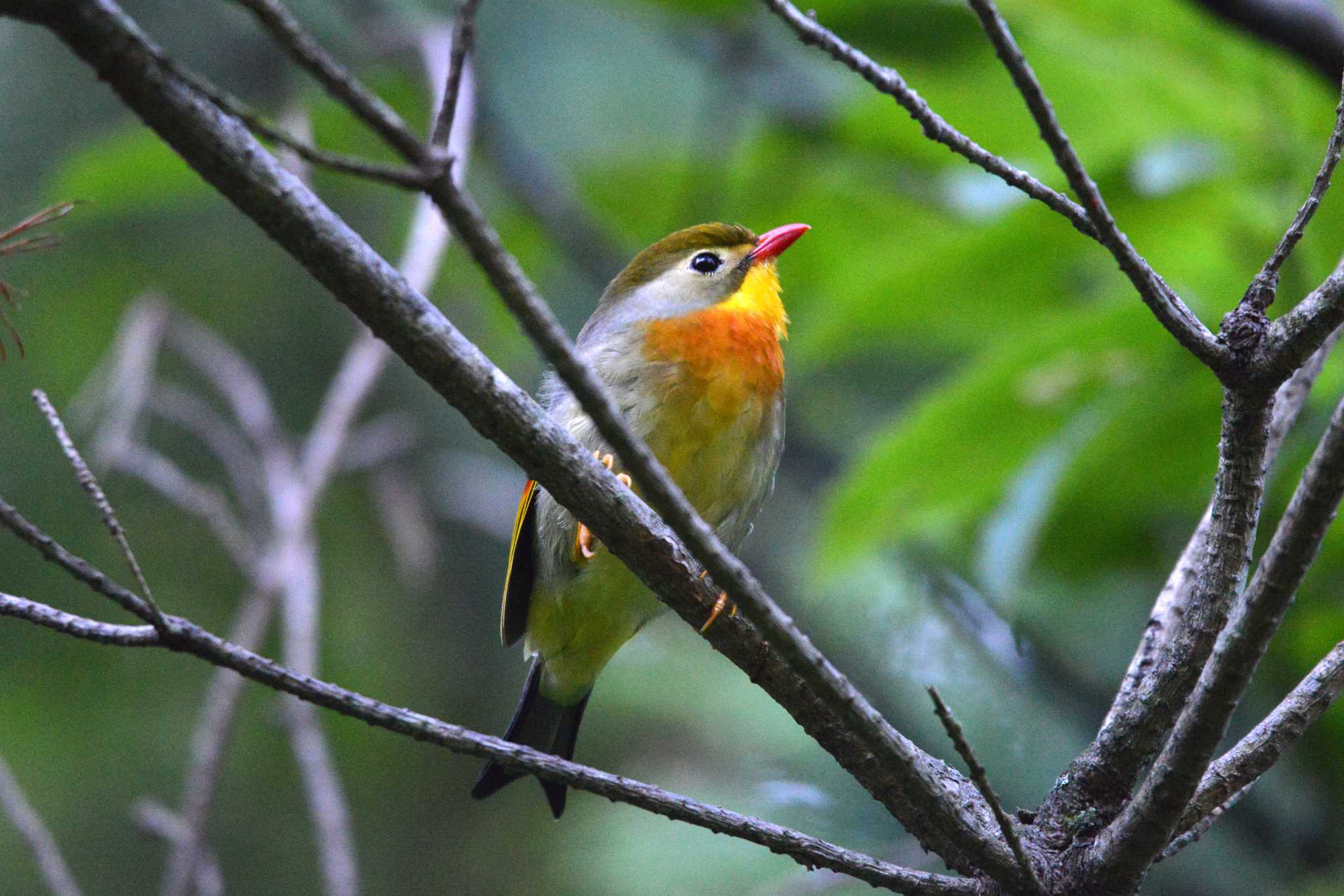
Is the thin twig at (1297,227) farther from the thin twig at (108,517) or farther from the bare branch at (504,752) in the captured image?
the thin twig at (108,517)

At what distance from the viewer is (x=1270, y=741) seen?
5.72 ft

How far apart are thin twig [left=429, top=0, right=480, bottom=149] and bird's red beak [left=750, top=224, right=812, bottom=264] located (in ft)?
→ 7.69

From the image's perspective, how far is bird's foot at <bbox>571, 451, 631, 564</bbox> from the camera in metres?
2.82

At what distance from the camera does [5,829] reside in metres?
5.42

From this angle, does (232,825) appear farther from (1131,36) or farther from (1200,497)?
(1131,36)

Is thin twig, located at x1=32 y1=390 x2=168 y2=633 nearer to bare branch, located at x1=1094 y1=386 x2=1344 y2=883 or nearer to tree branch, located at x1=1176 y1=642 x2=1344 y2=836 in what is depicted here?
bare branch, located at x1=1094 y1=386 x2=1344 y2=883

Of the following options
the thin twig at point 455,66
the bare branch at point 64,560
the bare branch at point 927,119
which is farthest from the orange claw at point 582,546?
the thin twig at point 455,66

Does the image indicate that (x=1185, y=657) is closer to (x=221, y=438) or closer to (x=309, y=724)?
(x=309, y=724)

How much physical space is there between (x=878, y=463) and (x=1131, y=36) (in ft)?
4.70

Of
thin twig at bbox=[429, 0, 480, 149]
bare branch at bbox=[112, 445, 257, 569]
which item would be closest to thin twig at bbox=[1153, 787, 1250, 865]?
thin twig at bbox=[429, 0, 480, 149]

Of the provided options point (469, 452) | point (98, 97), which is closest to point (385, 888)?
point (469, 452)

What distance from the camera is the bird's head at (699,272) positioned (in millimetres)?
3500

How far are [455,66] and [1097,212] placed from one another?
2.48ft

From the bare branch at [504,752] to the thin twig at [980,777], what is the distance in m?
0.12
